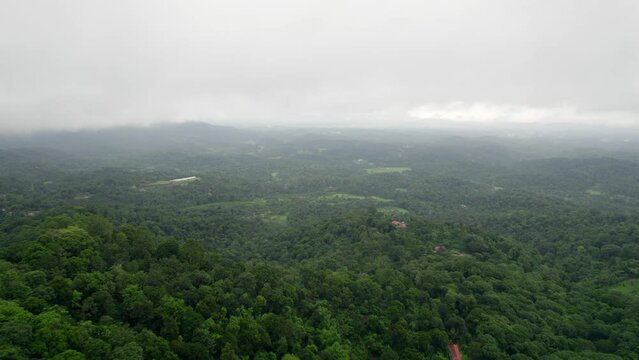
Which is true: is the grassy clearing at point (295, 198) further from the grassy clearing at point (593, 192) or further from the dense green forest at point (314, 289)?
the grassy clearing at point (593, 192)

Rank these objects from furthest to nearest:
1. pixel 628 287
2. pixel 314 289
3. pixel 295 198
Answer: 1. pixel 295 198
2. pixel 628 287
3. pixel 314 289

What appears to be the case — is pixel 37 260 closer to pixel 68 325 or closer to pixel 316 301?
pixel 68 325

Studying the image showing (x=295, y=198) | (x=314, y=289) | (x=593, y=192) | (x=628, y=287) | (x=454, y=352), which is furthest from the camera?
(x=593, y=192)

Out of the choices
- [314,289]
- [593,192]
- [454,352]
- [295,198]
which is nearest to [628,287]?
[454,352]

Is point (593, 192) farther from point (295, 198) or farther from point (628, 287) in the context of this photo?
point (295, 198)

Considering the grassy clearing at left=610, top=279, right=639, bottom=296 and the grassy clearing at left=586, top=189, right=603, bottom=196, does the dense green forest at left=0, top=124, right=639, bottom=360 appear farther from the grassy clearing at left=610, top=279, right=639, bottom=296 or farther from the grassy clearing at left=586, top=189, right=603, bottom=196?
the grassy clearing at left=586, top=189, right=603, bottom=196

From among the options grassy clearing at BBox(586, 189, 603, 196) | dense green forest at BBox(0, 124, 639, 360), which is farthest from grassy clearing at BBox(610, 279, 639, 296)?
grassy clearing at BBox(586, 189, 603, 196)

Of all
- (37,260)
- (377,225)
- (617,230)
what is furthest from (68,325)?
(617,230)
